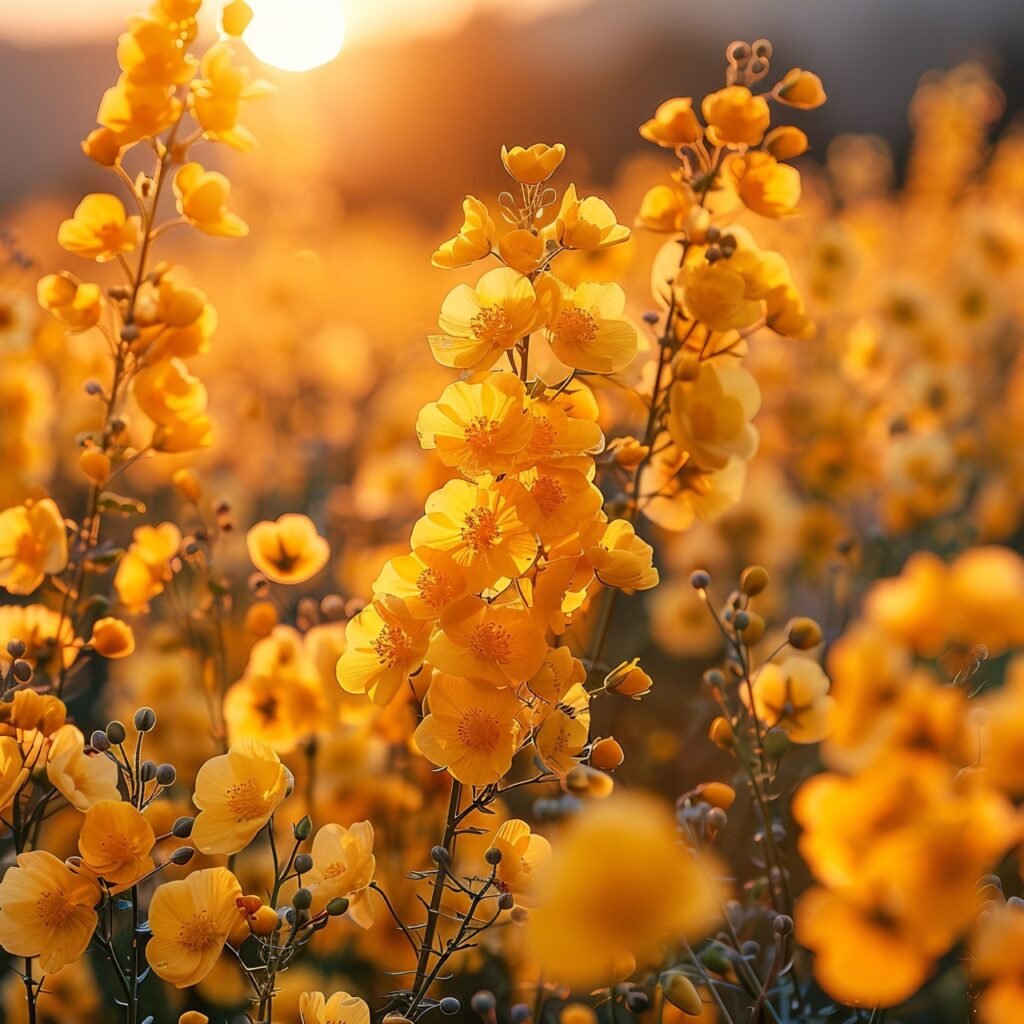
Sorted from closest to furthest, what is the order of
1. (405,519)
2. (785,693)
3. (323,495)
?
1. (785,693)
2. (405,519)
3. (323,495)

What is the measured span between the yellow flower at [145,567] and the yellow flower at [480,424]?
27.7 inches

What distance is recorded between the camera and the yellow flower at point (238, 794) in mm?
984

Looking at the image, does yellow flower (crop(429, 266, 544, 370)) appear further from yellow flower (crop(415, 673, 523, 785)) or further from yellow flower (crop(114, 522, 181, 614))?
yellow flower (crop(114, 522, 181, 614))

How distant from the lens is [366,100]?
1297cm

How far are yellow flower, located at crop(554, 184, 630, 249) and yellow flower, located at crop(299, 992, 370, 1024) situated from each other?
0.75m

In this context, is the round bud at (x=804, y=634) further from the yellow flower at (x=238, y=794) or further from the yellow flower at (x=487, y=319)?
the yellow flower at (x=238, y=794)

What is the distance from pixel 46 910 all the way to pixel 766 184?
114 cm

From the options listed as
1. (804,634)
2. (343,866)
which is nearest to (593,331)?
(804,634)

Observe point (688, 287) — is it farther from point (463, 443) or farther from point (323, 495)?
point (323, 495)

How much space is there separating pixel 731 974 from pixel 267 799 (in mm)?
524

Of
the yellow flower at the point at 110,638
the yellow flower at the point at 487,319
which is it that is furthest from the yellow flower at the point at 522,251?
the yellow flower at the point at 110,638

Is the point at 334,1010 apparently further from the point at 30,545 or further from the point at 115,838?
the point at 30,545

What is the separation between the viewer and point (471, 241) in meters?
1.07

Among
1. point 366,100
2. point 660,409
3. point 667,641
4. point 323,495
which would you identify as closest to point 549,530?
point 660,409
